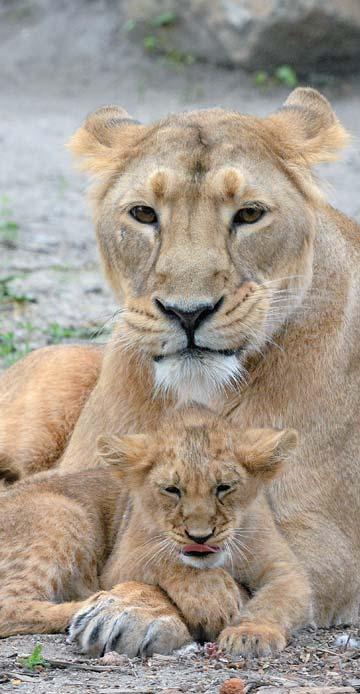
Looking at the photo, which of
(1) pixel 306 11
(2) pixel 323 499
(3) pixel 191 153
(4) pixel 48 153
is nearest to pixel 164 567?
(2) pixel 323 499

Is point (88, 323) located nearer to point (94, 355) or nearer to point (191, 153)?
point (94, 355)

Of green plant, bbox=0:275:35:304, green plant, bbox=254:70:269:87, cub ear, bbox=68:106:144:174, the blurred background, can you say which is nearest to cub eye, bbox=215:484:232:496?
cub ear, bbox=68:106:144:174

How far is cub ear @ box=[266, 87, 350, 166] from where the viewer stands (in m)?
4.41

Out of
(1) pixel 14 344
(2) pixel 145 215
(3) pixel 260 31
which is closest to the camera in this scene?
(2) pixel 145 215

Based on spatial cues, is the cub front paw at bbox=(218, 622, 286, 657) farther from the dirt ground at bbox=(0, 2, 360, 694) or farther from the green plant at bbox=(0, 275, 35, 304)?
the green plant at bbox=(0, 275, 35, 304)

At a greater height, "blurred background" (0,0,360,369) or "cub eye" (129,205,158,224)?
"blurred background" (0,0,360,369)

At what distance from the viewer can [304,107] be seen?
4.73 metres

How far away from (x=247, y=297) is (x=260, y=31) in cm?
805

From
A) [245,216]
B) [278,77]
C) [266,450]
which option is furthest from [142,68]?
[266,450]

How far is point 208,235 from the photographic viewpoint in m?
4.02

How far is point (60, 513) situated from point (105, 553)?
0.73 ft

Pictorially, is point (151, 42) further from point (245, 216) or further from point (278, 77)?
point (245, 216)

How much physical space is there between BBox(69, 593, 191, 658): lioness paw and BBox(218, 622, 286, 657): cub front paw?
13cm

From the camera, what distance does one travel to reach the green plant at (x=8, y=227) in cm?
873
